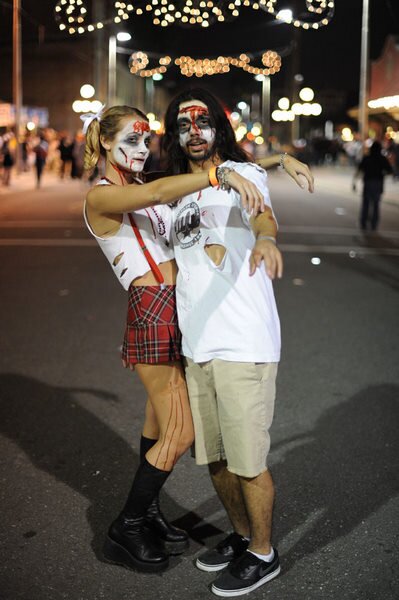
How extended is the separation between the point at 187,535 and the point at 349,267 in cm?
930

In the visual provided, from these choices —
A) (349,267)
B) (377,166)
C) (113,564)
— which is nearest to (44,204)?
(377,166)

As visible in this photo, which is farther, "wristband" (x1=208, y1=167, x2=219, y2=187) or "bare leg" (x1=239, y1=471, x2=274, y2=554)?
"bare leg" (x1=239, y1=471, x2=274, y2=554)

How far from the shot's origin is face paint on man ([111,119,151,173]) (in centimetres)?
370

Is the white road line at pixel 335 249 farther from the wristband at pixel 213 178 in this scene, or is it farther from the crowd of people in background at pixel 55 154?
the wristband at pixel 213 178

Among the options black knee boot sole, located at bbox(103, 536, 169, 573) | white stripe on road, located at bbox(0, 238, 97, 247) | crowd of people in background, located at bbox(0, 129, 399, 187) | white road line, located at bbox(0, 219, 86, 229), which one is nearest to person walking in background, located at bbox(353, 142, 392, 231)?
crowd of people in background, located at bbox(0, 129, 399, 187)

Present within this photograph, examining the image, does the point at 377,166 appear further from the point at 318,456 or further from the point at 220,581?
the point at 220,581

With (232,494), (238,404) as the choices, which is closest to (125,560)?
(232,494)

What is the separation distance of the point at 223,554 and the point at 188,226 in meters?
1.45

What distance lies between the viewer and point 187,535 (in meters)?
3.91

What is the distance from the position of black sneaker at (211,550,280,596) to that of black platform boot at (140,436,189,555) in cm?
36

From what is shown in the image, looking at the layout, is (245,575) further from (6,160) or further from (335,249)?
(6,160)

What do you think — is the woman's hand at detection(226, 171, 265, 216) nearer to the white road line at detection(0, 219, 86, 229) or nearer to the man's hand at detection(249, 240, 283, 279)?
the man's hand at detection(249, 240, 283, 279)

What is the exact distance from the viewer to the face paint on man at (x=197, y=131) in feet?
11.7

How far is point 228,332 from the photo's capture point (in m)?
3.39
